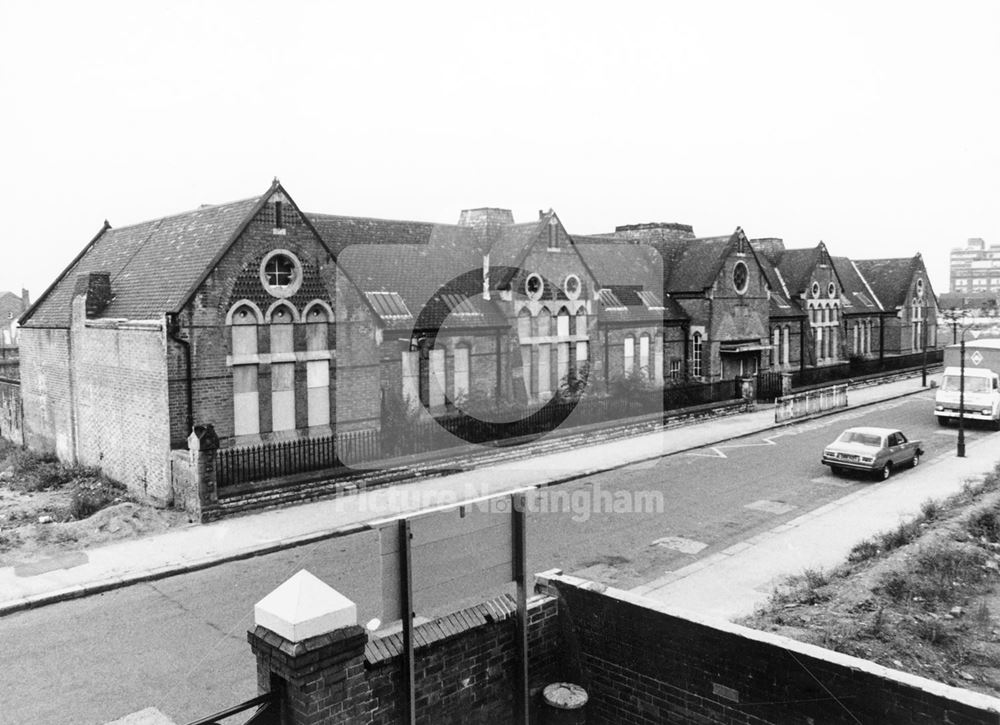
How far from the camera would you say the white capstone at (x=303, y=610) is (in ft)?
21.3

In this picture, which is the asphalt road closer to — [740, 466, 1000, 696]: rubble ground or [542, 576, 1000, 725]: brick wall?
[740, 466, 1000, 696]: rubble ground

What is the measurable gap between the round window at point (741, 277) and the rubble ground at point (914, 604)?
2357 centimetres

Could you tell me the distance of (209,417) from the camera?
801 inches

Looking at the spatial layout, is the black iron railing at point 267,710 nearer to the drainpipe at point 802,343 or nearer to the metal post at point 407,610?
the metal post at point 407,610

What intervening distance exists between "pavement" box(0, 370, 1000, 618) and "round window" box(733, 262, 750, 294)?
15499 millimetres

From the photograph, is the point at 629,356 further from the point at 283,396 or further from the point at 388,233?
the point at 283,396

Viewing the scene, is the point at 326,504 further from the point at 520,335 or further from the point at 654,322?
the point at 654,322

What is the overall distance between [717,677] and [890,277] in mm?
56606

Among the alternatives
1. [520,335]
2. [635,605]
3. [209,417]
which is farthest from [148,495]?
[635,605]

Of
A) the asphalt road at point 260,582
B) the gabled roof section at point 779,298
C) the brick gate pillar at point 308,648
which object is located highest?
the gabled roof section at point 779,298

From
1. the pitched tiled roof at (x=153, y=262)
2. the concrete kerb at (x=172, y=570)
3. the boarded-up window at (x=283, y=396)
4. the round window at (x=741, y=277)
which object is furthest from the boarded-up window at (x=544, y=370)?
the round window at (x=741, y=277)

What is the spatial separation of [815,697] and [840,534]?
10.8 m

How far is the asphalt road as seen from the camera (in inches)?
422

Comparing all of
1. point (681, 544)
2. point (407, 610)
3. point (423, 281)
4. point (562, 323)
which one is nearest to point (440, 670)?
point (407, 610)
